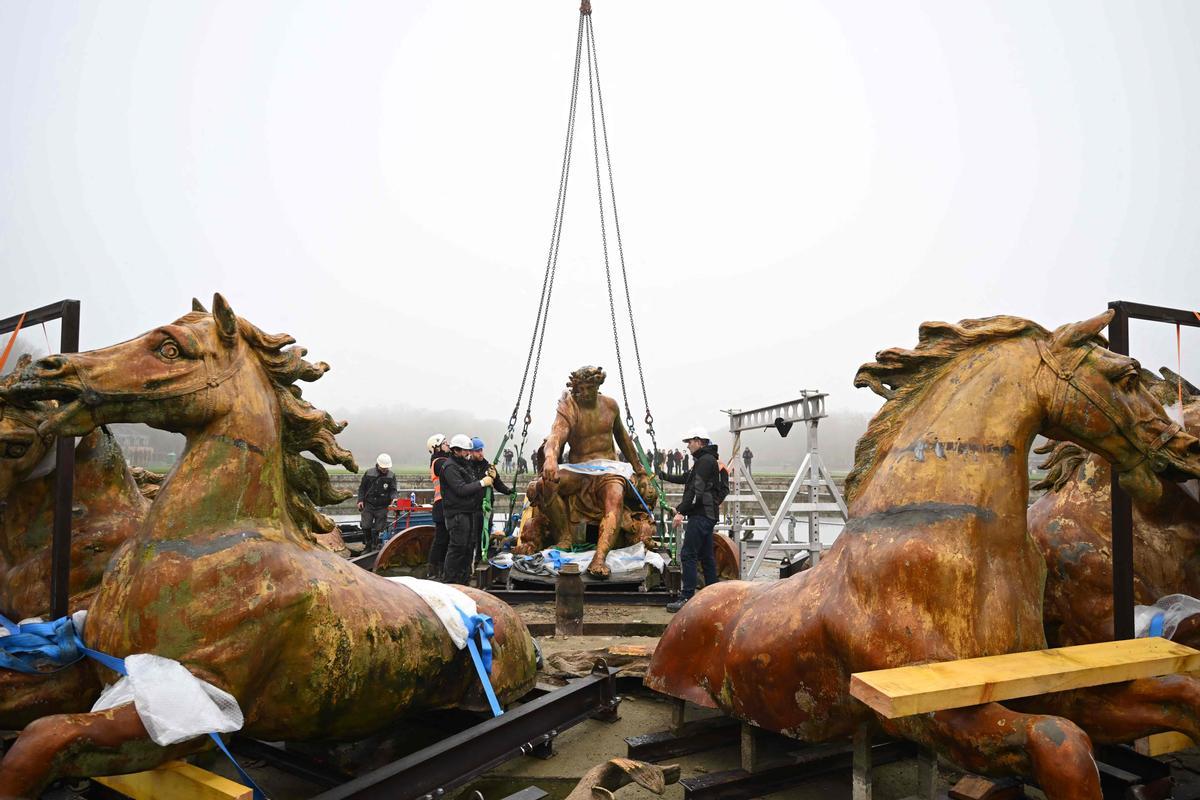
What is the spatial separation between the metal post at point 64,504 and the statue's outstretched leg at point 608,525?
483 centimetres

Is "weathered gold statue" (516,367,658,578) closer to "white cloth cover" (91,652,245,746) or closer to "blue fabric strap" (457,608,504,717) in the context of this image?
"blue fabric strap" (457,608,504,717)

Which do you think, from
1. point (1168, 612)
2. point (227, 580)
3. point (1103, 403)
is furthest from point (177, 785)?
point (1168, 612)

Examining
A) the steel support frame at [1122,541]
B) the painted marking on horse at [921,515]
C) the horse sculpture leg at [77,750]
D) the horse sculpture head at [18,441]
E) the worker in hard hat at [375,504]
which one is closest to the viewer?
the horse sculpture leg at [77,750]

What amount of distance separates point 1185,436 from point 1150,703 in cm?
91

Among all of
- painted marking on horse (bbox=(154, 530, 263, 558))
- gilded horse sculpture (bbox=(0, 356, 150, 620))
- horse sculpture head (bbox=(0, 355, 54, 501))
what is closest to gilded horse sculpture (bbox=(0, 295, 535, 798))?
painted marking on horse (bbox=(154, 530, 263, 558))

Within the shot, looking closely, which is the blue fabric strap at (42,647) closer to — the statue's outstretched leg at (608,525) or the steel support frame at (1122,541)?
the steel support frame at (1122,541)

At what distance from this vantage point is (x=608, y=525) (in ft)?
24.7

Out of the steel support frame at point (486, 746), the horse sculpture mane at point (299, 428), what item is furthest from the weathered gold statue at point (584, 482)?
the horse sculpture mane at point (299, 428)

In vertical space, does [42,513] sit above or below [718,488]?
above

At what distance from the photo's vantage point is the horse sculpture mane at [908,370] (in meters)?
2.77

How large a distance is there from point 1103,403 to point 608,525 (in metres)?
5.29

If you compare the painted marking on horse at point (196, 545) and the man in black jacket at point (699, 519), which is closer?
the painted marking on horse at point (196, 545)

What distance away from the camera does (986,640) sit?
2.44 meters

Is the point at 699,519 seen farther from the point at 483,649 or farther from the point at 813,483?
the point at 483,649
